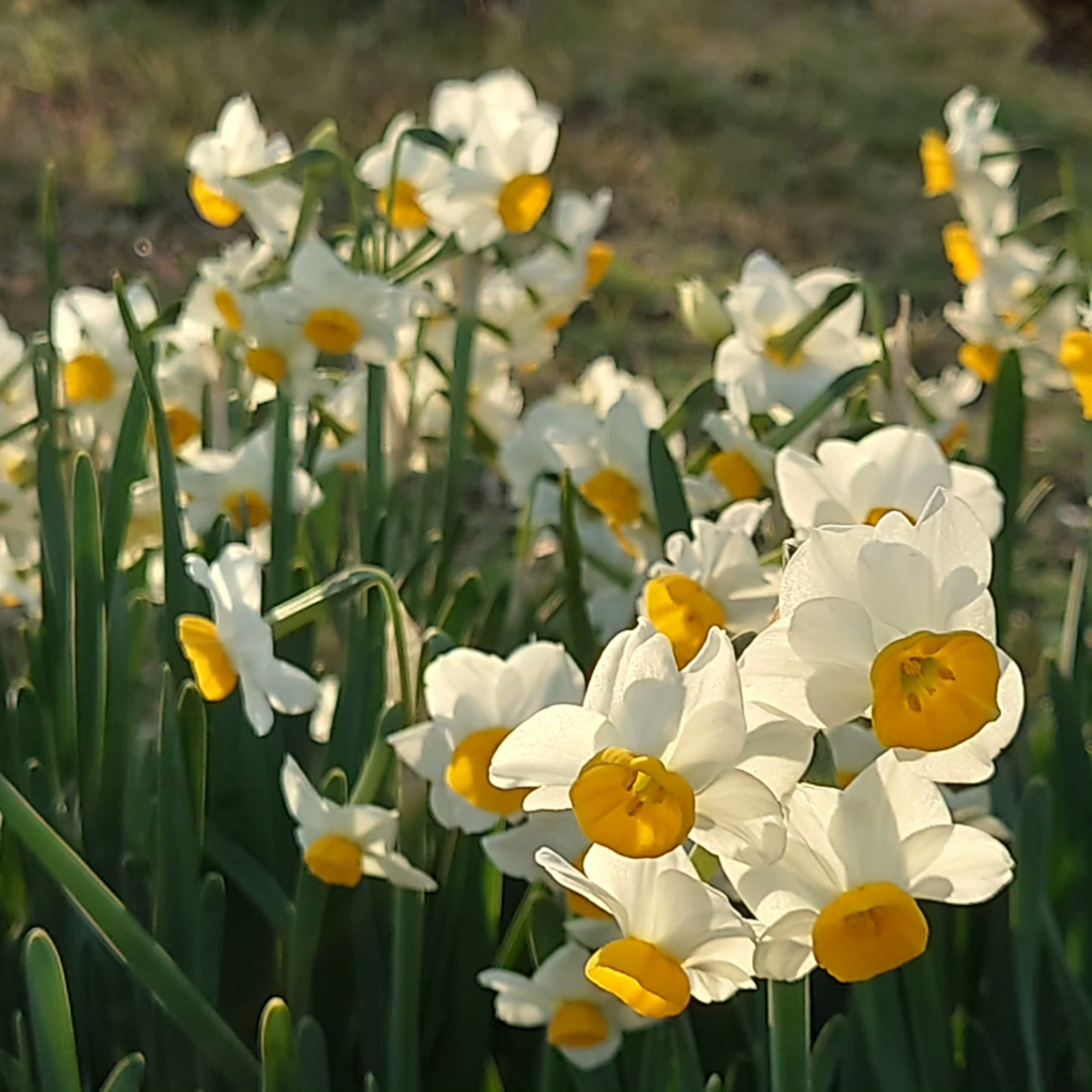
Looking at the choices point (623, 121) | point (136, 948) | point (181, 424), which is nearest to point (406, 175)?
point (181, 424)

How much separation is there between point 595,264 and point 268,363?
0.97 ft

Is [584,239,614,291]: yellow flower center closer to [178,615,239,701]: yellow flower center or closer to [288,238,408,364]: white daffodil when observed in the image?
[288,238,408,364]: white daffodil

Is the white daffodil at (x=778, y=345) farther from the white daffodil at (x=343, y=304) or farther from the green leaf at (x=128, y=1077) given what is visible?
the green leaf at (x=128, y=1077)

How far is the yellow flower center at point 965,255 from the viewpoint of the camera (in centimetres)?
110

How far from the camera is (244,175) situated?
0.99 metres

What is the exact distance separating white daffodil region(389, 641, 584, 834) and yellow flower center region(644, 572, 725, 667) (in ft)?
0.15

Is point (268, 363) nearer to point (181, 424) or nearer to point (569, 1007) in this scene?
point (181, 424)

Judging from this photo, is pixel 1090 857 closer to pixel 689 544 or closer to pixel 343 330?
pixel 689 544

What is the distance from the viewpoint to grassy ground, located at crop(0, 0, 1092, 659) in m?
3.12

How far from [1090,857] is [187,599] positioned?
53 centimetres

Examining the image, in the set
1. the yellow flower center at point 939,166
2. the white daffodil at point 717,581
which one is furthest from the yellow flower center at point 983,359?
the white daffodil at point 717,581

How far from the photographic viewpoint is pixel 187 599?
86cm

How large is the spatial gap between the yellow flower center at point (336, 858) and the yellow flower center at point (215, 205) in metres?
0.51

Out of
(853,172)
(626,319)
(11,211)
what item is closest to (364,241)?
(626,319)
